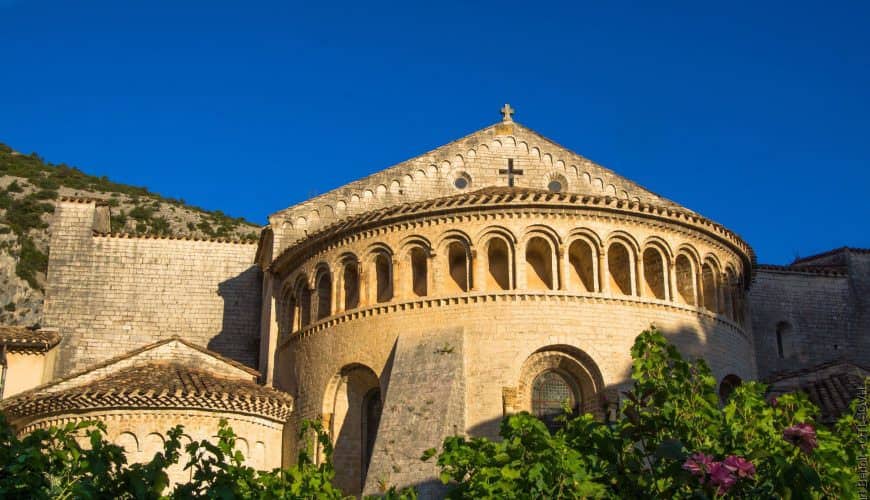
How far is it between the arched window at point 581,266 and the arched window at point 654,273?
1.26 metres

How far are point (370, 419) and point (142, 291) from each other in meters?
10.2

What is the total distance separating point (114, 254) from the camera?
3034 centimetres

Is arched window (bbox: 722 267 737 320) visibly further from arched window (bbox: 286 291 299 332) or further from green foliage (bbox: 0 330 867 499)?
green foliage (bbox: 0 330 867 499)

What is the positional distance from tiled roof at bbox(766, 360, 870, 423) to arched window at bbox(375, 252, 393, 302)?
9.23 meters

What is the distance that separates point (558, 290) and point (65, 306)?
1498cm

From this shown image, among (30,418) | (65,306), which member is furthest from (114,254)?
(30,418)

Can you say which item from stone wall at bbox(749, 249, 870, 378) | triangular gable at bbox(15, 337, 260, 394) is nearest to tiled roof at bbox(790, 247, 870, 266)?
stone wall at bbox(749, 249, 870, 378)

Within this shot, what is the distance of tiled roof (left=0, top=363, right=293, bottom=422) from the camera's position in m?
20.7

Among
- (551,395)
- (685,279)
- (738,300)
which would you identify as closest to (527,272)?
(551,395)

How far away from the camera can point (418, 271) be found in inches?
893

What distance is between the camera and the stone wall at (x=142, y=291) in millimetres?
29344

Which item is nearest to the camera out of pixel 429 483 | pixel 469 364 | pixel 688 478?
pixel 688 478

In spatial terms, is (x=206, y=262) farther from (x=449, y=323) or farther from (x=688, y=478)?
(x=688, y=478)

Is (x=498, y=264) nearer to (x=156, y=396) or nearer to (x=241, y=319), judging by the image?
(x=156, y=396)
